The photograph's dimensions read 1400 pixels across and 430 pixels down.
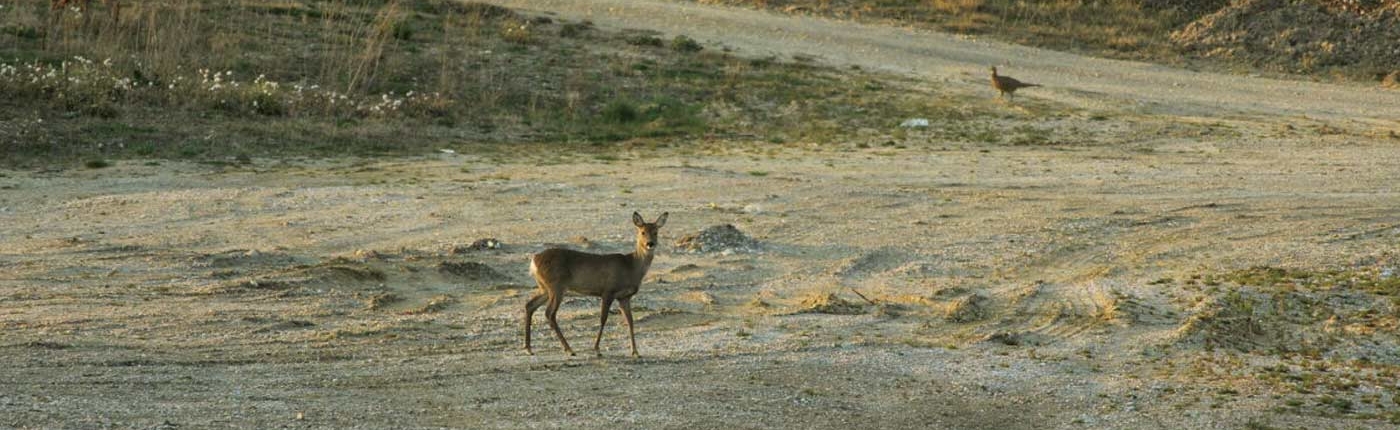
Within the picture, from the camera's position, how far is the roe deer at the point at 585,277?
11.4 meters

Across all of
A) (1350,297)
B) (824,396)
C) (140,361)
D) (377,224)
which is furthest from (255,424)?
(1350,297)

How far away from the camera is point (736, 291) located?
1445 cm

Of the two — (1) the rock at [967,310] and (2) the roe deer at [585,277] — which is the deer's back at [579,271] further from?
(1) the rock at [967,310]

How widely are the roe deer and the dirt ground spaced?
0.37 metres

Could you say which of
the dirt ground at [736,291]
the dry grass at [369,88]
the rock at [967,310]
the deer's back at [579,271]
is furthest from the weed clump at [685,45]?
the deer's back at [579,271]

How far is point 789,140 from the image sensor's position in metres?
23.3

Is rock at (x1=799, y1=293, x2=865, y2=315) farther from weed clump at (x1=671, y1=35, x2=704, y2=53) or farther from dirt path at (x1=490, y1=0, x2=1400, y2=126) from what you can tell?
weed clump at (x1=671, y1=35, x2=704, y2=53)

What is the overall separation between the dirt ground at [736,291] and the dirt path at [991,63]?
3587mm

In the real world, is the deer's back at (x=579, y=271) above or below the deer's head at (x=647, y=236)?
below

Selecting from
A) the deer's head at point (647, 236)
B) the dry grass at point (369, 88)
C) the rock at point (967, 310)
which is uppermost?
the deer's head at point (647, 236)

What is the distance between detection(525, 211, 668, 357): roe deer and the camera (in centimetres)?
1136

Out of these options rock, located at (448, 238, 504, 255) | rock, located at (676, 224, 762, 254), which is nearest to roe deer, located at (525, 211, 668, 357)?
rock, located at (448, 238, 504, 255)

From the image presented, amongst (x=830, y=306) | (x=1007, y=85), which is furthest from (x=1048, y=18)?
(x=830, y=306)

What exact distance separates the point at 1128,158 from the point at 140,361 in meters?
14.7
